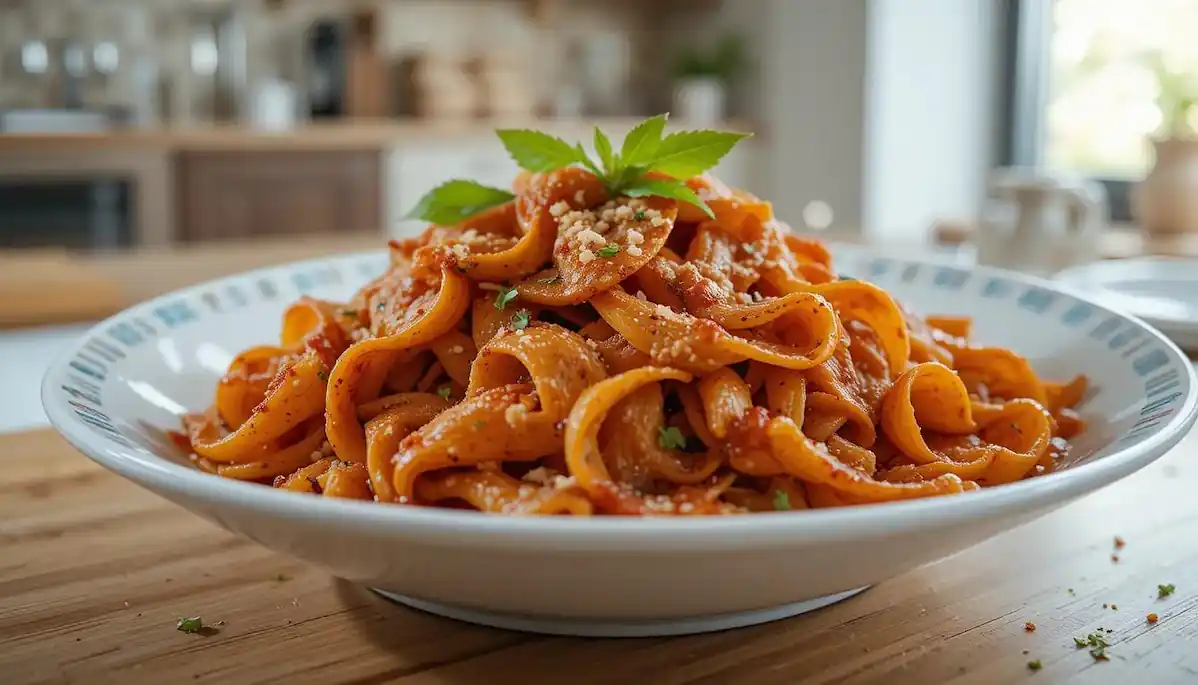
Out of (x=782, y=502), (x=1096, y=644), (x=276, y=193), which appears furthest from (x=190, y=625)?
(x=276, y=193)

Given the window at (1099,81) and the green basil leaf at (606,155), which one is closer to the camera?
the green basil leaf at (606,155)

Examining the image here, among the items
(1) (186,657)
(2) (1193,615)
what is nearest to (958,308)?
(2) (1193,615)

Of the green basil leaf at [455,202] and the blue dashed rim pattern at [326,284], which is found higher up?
the green basil leaf at [455,202]

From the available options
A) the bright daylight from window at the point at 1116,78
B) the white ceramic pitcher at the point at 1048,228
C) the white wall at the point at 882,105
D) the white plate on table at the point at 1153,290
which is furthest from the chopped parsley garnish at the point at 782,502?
the white wall at the point at 882,105

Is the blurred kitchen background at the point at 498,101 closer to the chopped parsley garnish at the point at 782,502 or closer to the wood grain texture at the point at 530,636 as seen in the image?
the wood grain texture at the point at 530,636

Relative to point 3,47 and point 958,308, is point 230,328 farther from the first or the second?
point 3,47

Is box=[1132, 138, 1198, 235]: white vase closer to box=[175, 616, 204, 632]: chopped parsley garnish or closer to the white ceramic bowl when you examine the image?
the white ceramic bowl

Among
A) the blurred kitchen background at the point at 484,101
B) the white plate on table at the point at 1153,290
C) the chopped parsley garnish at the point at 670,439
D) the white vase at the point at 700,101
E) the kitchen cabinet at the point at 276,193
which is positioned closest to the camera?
the chopped parsley garnish at the point at 670,439

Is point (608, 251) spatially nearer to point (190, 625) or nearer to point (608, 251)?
point (608, 251)

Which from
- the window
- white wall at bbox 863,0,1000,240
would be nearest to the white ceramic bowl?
the window
